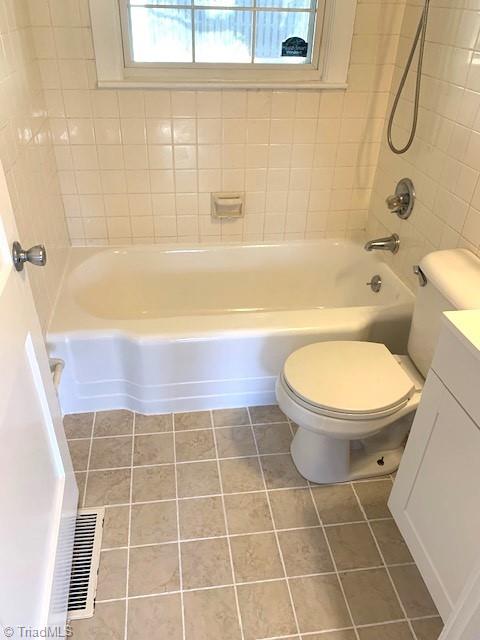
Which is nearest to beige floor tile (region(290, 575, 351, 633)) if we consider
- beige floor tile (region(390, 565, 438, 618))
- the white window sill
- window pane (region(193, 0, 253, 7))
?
beige floor tile (region(390, 565, 438, 618))

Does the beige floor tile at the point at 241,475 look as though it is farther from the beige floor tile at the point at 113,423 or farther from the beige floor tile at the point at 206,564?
the beige floor tile at the point at 113,423

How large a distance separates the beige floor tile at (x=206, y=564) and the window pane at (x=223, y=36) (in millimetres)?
1872

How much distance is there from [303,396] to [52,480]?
0.73m

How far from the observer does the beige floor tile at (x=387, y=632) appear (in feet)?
4.20

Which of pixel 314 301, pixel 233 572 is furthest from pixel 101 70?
pixel 233 572

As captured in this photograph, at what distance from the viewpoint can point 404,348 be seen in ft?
6.65

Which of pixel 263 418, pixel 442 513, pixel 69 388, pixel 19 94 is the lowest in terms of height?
pixel 263 418

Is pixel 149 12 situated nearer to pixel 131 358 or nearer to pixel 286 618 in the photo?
pixel 131 358

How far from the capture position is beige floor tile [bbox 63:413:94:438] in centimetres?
185

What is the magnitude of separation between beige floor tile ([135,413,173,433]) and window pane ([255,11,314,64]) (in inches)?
61.3

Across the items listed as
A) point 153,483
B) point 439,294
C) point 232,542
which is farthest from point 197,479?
point 439,294

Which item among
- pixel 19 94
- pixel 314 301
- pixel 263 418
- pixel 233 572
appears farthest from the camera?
pixel 314 301

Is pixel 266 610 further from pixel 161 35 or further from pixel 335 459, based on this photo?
pixel 161 35

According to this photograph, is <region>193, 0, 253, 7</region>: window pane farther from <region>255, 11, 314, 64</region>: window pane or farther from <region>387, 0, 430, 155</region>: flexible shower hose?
<region>387, 0, 430, 155</region>: flexible shower hose
